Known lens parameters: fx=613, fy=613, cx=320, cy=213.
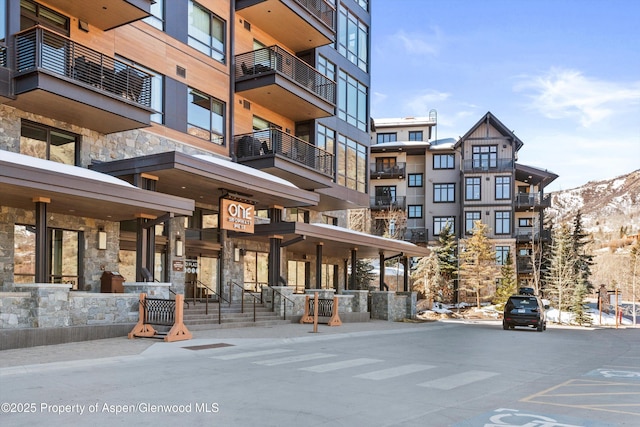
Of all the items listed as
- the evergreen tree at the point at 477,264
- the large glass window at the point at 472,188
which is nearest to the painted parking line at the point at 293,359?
the evergreen tree at the point at 477,264

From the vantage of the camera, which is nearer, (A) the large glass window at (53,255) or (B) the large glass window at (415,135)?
(A) the large glass window at (53,255)

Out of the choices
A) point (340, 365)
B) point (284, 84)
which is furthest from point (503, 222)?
point (340, 365)

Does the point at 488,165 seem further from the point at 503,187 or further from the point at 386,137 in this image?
the point at 386,137

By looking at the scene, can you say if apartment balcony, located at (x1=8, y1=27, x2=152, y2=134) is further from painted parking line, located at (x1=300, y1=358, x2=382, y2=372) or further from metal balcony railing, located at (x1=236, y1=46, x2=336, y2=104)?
painted parking line, located at (x1=300, y1=358, x2=382, y2=372)

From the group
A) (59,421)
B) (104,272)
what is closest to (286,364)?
(59,421)

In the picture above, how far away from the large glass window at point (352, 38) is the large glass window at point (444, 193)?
1102 inches

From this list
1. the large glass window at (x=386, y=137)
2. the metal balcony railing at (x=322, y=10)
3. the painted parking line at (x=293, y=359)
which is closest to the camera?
the painted parking line at (x=293, y=359)

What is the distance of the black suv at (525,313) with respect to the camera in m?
26.4

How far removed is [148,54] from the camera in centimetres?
2202

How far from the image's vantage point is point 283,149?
27750mm

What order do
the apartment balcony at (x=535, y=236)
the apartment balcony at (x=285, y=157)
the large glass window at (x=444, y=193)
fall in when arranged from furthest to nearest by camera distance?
the large glass window at (x=444, y=193) < the apartment balcony at (x=535, y=236) < the apartment balcony at (x=285, y=157)

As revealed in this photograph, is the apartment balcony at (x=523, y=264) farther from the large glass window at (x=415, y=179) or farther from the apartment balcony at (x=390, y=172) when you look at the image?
the apartment balcony at (x=390, y=172)

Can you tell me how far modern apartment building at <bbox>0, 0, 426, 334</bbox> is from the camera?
1695 cm

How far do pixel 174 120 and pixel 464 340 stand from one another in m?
13.1
